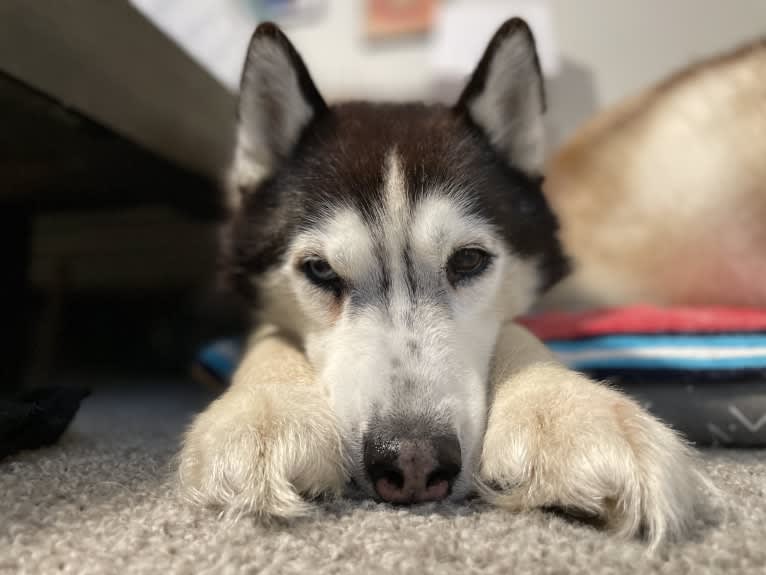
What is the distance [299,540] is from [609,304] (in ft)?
4.72

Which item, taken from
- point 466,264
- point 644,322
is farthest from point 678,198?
point 466,264

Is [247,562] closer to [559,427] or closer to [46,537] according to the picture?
[46,537]

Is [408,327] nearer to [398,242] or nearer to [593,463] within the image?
[398,242]

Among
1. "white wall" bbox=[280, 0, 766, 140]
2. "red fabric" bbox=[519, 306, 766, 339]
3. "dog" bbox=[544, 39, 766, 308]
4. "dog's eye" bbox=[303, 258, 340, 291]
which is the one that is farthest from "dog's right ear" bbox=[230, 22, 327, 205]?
"white wall" bbox=[280, 0, 766, 140]

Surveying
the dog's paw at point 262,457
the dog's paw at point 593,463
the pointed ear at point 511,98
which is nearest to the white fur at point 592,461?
the dog's paw at point 593,463

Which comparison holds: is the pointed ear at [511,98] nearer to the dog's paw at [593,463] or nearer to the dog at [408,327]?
the dog at [408,327]

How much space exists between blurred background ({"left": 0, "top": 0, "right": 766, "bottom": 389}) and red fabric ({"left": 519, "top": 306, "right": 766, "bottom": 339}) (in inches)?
46.8

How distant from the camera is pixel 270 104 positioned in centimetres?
136

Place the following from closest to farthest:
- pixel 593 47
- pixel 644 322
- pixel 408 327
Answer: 1. pixel 408 327
2. pixel 644 322
3. pixel 593 47

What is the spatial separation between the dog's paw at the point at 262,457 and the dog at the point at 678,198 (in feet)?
3.90

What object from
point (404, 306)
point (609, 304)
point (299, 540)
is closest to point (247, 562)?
point (299, 540)

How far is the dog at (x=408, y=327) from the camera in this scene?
0.81 metres

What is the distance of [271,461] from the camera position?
0.83 meters

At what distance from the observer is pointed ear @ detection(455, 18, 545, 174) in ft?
4.21
